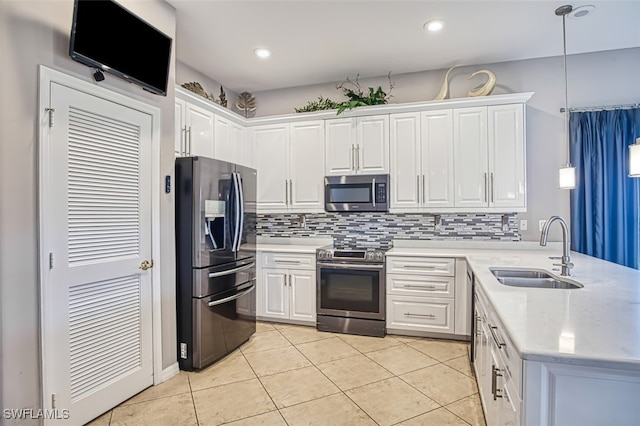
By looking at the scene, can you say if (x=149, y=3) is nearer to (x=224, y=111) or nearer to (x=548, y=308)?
(x=224, y=111)

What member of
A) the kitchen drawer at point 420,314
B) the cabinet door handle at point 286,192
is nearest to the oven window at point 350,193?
the cabinet door handle at point 286,192

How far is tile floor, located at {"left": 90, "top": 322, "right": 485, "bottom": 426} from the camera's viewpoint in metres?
2.10

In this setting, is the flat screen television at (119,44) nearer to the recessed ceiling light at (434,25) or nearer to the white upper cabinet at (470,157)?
the recessed ceiling light at (434,25)

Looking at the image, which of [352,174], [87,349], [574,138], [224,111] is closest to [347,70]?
[352,174]

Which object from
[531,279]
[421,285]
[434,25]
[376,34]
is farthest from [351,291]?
[434,25]

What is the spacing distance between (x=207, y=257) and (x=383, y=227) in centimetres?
212

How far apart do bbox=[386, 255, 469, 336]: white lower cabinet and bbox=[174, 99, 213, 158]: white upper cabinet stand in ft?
7.23

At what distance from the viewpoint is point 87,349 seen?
2.01 m

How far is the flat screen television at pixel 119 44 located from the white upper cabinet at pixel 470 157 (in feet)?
9.07

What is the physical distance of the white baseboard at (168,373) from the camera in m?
2.50

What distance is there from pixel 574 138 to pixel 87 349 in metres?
4.44

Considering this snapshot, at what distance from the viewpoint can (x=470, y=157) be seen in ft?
11.4

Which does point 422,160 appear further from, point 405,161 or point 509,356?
point 509,356

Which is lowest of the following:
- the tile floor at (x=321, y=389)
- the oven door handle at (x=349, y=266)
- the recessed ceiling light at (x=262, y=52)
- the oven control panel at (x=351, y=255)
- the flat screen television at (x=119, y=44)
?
the tile floor at (x=321, y=389)
